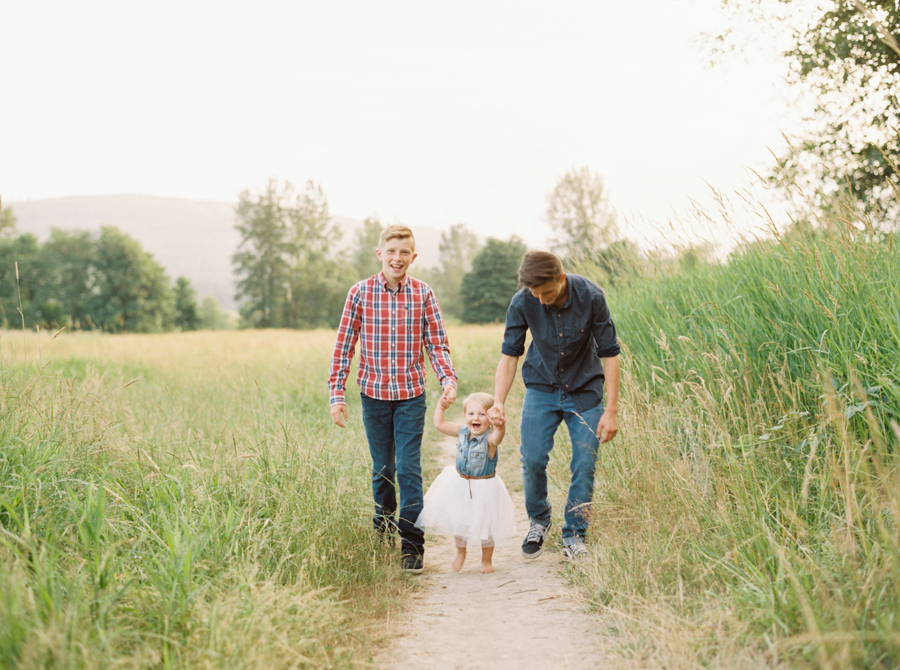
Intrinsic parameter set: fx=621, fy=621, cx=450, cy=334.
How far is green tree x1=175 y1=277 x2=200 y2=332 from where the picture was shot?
58.0m

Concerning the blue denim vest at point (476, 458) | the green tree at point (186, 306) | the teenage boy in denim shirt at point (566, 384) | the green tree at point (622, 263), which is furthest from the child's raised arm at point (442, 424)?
the green tree at point (186, 306)

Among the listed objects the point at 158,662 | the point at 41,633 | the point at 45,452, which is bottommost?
the point at 158,662

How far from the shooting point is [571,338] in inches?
154

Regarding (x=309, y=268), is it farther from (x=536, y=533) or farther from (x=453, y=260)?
(x=536, y=533)

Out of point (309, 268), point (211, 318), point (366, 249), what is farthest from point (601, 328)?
point (211, 318)

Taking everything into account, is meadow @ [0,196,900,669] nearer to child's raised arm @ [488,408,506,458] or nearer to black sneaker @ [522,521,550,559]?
black sneaker @ [522,521,550,559]

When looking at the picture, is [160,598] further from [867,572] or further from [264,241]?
[264,241]

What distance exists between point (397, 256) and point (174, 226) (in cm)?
19475

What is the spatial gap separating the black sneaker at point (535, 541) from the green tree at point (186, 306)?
194 ft

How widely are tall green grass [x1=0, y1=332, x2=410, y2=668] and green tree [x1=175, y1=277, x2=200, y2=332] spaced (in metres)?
56.9

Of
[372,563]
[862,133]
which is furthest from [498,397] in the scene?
[862,133]

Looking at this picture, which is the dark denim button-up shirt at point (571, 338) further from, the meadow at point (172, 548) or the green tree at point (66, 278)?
the green tree at point (66, 278)

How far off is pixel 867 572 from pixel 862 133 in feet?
32.4

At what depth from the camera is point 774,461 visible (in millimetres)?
3471
